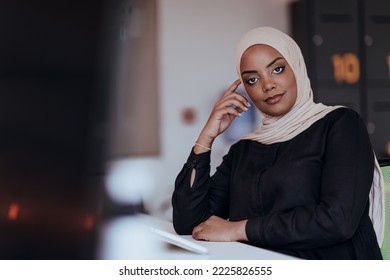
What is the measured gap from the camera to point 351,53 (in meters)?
3.33

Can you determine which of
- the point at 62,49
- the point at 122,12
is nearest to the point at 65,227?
the point at 62,49

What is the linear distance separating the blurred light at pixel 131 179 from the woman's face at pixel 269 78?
1.91 m

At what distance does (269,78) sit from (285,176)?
243 mm

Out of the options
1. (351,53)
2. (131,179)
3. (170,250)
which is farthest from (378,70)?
(170,250)

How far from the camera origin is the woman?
1113 mm

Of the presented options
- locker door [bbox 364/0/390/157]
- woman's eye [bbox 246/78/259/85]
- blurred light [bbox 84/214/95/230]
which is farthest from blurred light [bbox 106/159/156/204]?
woman's eye [bbox 246/78/259/85]

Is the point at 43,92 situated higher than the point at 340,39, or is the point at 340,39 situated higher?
the point at 340,39

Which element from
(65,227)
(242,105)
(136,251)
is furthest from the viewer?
(65,227)

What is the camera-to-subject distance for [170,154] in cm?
336

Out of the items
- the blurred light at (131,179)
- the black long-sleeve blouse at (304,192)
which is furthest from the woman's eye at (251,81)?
the blurred light at (131,179)

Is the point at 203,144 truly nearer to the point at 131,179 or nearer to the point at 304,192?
the point at 304,192
